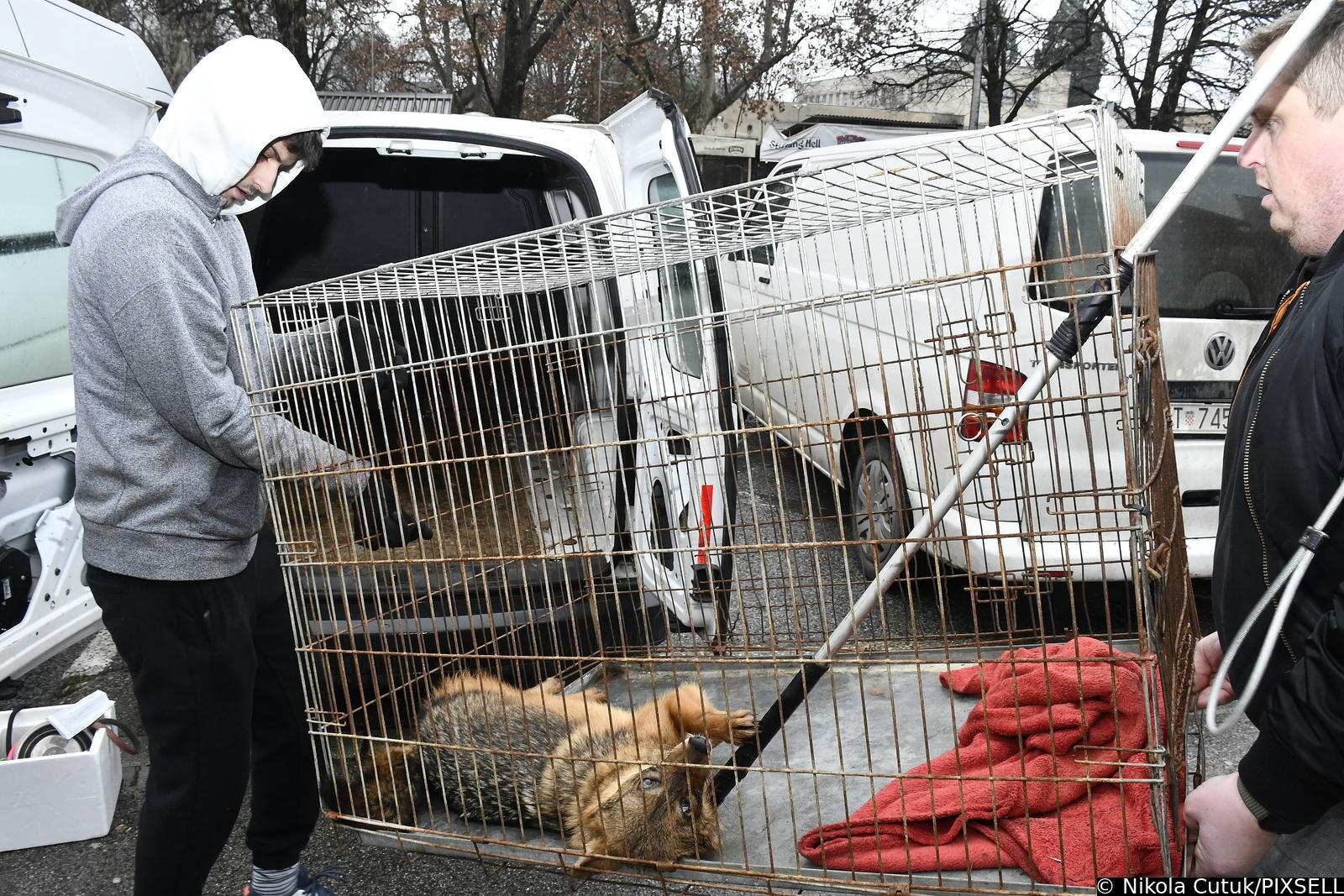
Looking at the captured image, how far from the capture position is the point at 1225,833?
5.46 feet

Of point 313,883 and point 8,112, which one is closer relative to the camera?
point 313,883

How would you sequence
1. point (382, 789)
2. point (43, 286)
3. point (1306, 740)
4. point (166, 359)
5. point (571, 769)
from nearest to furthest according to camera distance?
point (1306, 740), point (166, 359), point (571, 769), point (382, 789), point (43, 286)

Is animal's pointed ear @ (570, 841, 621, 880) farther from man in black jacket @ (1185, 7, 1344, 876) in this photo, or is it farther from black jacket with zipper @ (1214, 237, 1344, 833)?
black jacket with zipper @ (1214, 237, 1344, 833)

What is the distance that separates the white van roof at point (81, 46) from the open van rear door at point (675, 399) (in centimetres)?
213

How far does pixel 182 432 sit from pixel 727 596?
2189 mm

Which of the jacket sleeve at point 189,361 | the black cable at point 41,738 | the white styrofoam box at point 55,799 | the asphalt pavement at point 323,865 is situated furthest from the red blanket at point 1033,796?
the black cable at point 41,738

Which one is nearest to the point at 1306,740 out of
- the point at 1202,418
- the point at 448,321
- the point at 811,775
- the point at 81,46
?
the point at 811,775

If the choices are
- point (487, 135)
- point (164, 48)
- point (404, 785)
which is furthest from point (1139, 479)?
point (164, 48)

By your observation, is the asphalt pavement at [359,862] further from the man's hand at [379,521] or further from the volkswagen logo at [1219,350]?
the volkswagen logo at [1219,350]

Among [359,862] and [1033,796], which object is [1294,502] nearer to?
[1033,796]

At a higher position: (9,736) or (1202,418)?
(1202,418)

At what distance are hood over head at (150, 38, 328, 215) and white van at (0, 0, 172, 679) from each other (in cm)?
168

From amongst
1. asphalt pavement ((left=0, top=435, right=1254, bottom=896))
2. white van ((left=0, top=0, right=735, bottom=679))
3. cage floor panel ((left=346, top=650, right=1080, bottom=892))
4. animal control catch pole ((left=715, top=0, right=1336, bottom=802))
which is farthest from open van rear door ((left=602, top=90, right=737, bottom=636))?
animal control catch pole ((left=715, top=0, right=1336, bottom=802))

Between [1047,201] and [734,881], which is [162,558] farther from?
[1047,201]
